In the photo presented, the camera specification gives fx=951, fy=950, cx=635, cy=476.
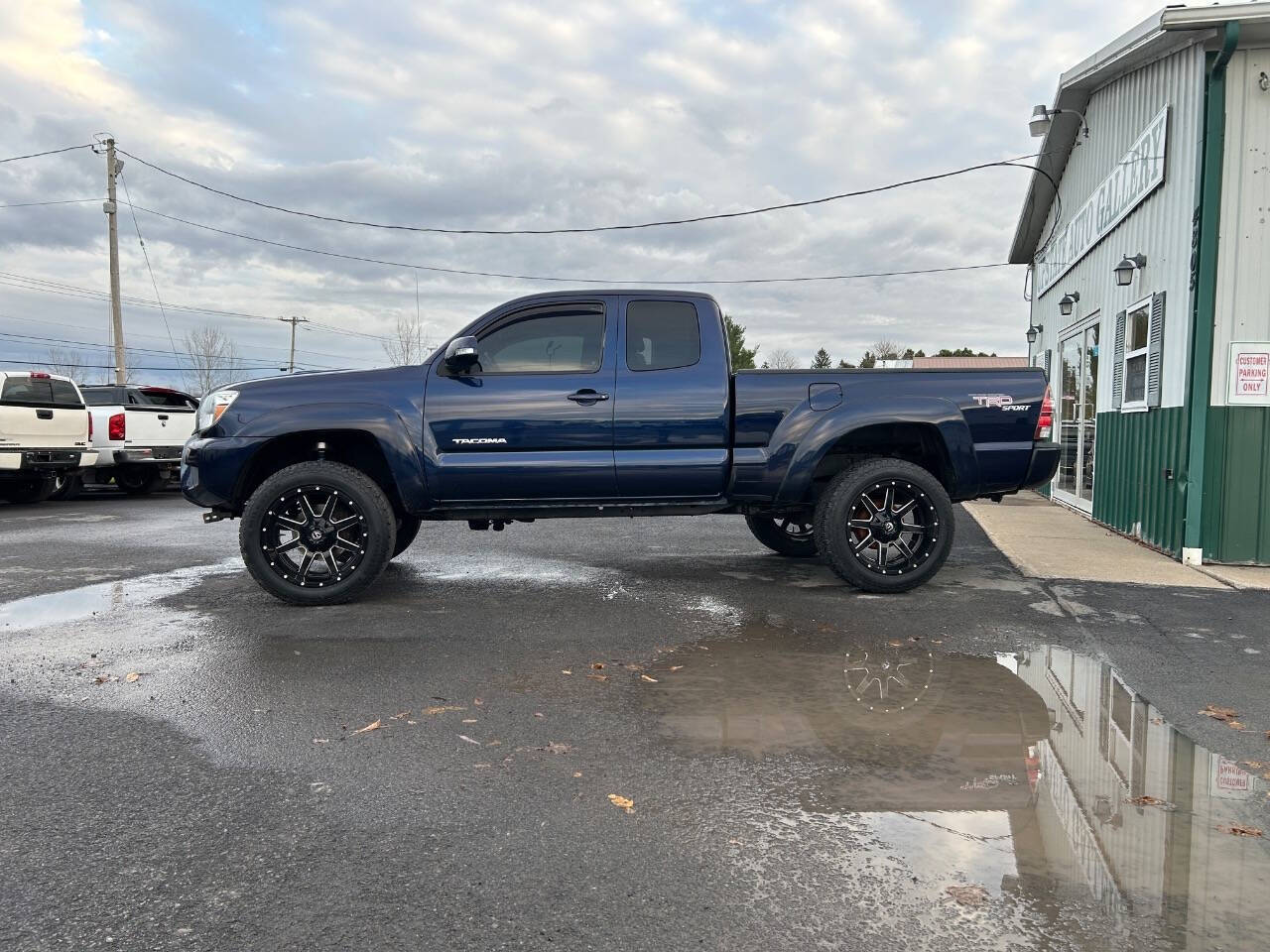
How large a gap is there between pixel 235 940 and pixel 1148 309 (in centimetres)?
992

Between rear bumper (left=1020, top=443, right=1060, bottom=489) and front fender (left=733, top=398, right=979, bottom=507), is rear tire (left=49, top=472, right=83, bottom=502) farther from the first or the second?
rear bumper (left=1020, top=443, right=1060, bottom=489)

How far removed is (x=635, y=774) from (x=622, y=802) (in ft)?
0.84

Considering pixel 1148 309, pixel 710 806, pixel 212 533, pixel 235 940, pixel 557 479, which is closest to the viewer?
pixel 235 940

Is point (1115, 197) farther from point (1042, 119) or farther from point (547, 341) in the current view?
point (547, 341)

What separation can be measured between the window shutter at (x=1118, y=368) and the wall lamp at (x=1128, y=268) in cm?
82

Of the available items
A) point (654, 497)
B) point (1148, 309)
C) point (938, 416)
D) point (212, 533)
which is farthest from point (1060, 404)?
point (212, 533)

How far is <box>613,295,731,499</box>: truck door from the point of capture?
6457mm

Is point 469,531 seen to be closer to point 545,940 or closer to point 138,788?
point 138,788

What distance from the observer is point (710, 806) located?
3.12 meters

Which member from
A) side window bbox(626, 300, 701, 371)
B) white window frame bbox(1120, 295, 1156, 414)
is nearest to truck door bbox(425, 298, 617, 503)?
side window bbox(626, 300, 701, 371)

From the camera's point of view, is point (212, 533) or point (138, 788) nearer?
point (138, 788)

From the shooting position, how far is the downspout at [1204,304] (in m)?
8.03

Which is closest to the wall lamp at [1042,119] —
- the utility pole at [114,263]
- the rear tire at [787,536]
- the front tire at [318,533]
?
the rear tire at [787,536]

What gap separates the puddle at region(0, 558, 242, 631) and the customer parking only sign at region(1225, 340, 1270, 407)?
28.1 feet
